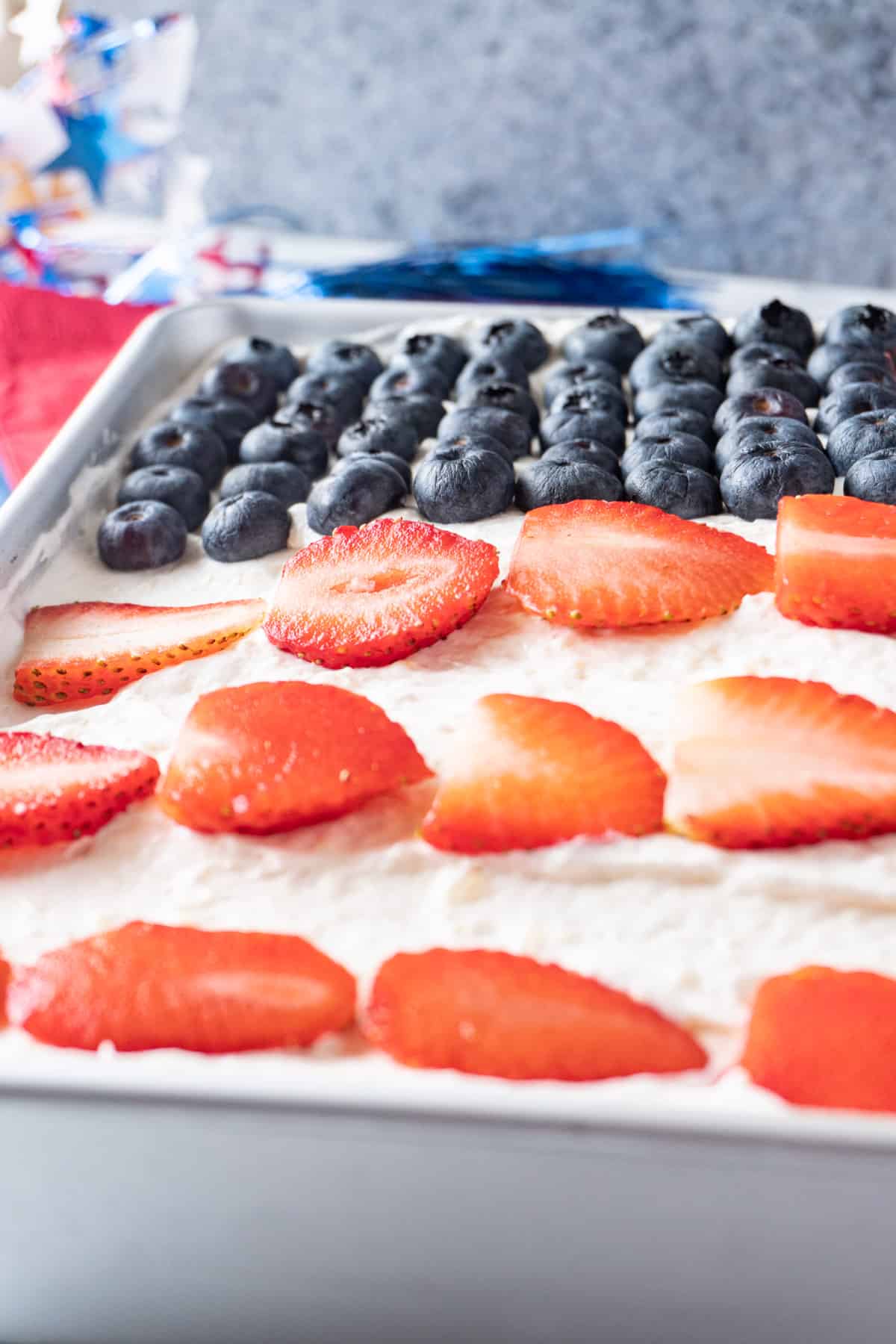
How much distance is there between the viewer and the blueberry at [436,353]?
5.84 feet

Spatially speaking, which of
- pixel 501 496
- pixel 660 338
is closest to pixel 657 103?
pixel 660 338

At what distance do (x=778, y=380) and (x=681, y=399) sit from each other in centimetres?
13

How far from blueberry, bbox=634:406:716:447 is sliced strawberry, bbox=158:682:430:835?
23.8 inches

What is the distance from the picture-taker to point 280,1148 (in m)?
0.79

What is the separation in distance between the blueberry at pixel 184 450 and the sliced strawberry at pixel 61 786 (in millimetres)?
565

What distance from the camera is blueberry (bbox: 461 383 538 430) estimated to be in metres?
1.64

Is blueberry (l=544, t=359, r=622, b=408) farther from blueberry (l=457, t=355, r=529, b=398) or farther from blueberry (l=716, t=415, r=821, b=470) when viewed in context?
blueberry (l=716, t=415, r=821, b=470)

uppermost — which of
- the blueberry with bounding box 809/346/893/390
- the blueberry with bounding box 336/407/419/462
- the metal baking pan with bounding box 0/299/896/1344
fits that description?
the blueberry with bounding box 336/407/419/462

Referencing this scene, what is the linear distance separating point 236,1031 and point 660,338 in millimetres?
1194

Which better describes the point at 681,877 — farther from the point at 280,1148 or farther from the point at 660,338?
the point at 660,338

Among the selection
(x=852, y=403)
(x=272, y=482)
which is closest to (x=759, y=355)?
(x=852, y=403)

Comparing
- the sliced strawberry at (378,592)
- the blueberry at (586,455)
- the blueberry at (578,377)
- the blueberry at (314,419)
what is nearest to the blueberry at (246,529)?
the sliced strawberry at (378,592)

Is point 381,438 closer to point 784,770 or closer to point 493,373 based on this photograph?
point 493,373

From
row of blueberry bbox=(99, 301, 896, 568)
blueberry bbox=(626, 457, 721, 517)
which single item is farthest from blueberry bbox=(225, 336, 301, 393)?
blueberry bbox=(626, 457, 721, 517)
